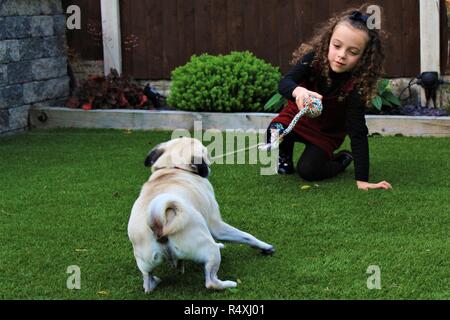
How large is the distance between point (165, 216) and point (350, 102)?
9.11 ft

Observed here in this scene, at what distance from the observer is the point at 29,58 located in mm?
9125

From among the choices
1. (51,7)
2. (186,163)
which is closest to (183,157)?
(186,163)

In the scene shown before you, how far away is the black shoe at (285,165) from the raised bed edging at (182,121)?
1.73 m

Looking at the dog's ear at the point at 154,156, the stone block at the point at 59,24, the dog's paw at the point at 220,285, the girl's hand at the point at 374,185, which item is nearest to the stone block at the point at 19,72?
the stone block at the point at 59,24

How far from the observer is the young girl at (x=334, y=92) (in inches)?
Result: 228

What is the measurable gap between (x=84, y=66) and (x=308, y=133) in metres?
4.66

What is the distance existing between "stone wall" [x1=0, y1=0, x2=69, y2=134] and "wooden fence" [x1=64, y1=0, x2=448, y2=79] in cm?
60

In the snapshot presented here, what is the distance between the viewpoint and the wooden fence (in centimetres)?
896

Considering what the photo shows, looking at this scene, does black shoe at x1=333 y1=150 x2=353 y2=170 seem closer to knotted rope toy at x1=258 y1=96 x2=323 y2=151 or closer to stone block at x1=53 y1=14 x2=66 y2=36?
knotted rope toy at x1=258 y1=96 x2=323 y2=151

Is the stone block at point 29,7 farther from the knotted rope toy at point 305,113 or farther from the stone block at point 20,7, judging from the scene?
the knotted rope toy at point 305,113

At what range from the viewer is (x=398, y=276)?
405 cm

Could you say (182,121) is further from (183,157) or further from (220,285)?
(220,285)

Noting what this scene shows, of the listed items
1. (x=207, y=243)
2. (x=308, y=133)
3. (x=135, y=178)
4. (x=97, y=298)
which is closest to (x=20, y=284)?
(x=97, y=298)
